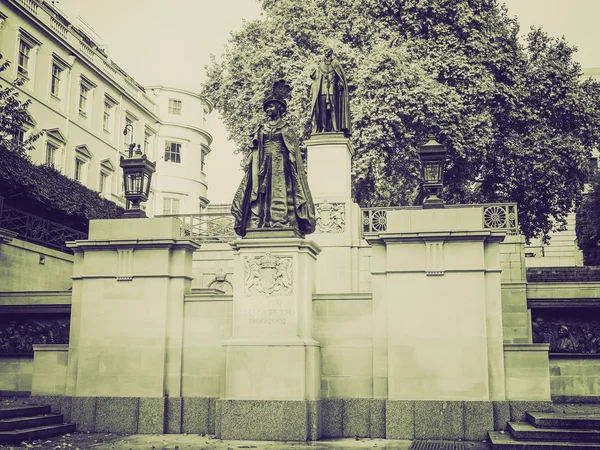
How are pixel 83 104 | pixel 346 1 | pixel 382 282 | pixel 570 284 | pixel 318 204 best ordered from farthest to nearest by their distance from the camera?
pixel 83 104, pixel 346 1, pixel 318 204, pixel 570 284, pixel 382 282

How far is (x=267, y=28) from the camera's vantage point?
31766 mm

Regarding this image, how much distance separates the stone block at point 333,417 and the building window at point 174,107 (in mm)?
43769

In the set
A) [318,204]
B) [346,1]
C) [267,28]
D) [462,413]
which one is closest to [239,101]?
[267,28]

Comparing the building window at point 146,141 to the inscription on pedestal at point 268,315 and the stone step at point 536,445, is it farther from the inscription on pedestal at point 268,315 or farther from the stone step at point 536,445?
the stone step at point 536,445

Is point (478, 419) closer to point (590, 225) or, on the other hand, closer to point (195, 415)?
point (195, 415)

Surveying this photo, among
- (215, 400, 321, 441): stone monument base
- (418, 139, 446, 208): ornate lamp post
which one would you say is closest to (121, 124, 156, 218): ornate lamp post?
(215, 400, 321, 441): stone monument base

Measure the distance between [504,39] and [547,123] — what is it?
4011 millimetres

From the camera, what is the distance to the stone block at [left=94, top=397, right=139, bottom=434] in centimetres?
1367

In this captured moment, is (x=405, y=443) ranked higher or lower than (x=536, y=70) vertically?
lower

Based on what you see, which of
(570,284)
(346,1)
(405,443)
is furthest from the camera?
(346,1)

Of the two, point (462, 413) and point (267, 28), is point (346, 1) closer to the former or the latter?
point (267, 28)

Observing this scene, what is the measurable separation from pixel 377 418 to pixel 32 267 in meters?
12.7

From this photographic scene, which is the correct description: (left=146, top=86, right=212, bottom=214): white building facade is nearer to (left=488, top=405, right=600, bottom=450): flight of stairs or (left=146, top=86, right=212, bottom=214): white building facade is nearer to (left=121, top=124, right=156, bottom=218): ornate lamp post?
(left=121, top=124, right=156, bottom=218): ornate lamp post

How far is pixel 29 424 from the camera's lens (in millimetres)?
12875
